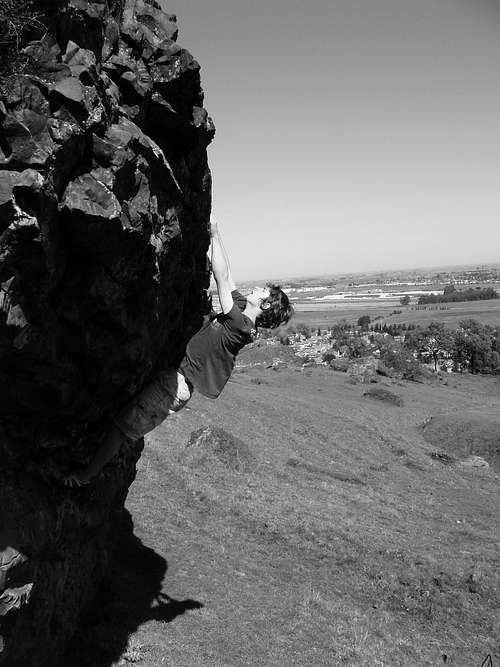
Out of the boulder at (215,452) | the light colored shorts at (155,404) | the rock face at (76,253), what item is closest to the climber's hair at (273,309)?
the light colored shorts at (155,404)

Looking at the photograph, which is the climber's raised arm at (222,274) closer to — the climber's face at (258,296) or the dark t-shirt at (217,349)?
the dark t-shirt at (217,349)

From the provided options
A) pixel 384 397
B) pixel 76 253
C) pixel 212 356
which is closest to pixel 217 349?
pixel 212 356

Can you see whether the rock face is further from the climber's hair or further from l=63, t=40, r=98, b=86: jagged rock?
the climber's hair

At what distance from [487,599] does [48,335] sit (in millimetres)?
16289

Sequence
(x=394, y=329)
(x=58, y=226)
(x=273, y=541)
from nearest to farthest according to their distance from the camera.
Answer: (x=58, y=226) < (x=273, y=541) < (x=394, y=329)

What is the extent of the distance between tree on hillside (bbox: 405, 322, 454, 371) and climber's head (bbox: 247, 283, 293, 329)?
308 feet

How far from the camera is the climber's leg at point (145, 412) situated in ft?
25.5

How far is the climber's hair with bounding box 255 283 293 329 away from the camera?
7.57m

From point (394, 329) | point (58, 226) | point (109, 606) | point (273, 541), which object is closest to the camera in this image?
point (58, 226)

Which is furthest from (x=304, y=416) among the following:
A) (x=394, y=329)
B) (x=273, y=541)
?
(x=394, y=329)

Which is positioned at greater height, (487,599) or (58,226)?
(58,226)

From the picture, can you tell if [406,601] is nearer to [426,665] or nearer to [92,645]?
[426,665]

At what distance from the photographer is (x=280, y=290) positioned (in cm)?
764

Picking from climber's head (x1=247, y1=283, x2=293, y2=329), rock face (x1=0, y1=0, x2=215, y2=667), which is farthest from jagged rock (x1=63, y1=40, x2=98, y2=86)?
climber's head (x1=247, y1=283, x2=293, y2=329)
